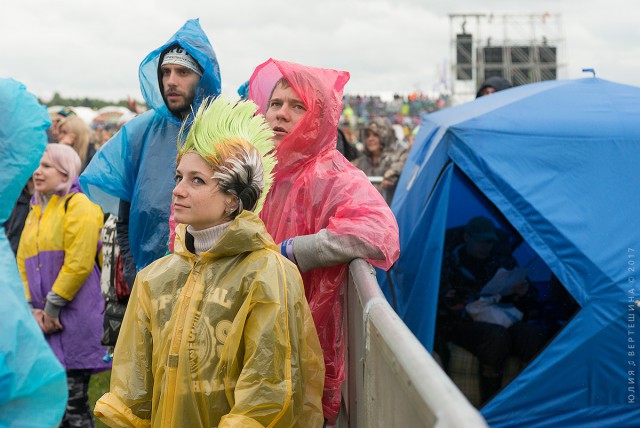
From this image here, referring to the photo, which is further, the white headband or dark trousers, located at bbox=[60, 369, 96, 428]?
dark trousers, located at bbox=[60, 369, 96, 428]

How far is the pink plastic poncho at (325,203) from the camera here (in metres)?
3.26

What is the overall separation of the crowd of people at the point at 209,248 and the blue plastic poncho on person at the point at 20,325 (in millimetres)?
270

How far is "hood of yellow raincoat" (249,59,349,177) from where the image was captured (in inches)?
137

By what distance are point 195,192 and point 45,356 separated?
828mm

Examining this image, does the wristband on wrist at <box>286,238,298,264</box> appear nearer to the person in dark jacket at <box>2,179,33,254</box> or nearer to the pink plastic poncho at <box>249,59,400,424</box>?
the pink plastic poncho at <box>249,59,400,424</box>

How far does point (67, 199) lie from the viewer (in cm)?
530

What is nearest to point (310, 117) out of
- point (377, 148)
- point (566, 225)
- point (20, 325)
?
point (20, 325)

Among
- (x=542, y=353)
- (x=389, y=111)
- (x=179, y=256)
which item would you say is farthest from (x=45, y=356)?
(x=389, y=111)

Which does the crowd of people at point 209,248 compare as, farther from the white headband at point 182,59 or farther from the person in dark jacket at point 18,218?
the person in dark jacket at point 18,218

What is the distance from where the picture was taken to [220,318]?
2545mm

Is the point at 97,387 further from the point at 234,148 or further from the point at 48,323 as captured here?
the point at 234,148

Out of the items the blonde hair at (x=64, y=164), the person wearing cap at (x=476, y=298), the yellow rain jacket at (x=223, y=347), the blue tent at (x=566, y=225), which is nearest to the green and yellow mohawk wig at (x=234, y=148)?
the yellow rain jacket at (x=223, y=347)

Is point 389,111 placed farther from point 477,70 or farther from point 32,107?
point 32,107

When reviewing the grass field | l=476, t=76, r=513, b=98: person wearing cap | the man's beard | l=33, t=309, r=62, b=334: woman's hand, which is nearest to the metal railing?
the man's beard
